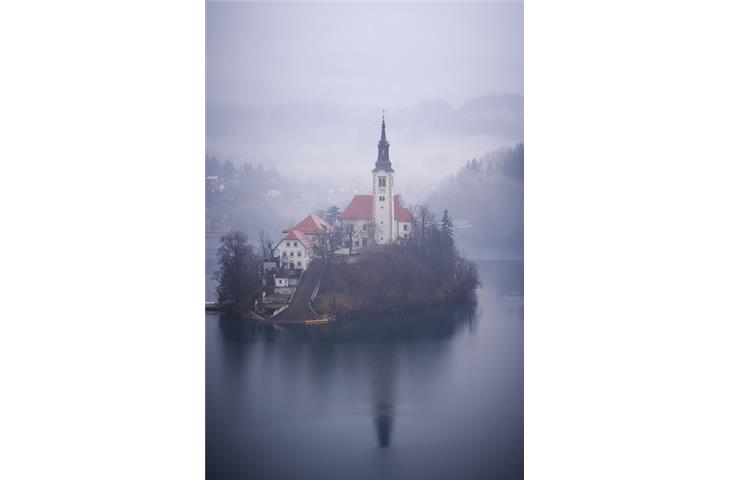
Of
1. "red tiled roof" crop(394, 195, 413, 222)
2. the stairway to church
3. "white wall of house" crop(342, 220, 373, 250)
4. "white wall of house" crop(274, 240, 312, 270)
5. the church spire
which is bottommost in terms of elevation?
the stairway to church

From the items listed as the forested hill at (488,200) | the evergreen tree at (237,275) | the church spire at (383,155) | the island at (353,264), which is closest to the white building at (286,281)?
the island at (353,264)

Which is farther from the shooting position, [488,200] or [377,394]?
[488,200]

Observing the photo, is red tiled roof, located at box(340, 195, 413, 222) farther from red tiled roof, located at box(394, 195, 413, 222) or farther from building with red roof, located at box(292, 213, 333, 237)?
building with red roof, located at box(292, 213, 333, 237)

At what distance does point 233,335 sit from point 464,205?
1.96 meters

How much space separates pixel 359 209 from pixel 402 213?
0.32m

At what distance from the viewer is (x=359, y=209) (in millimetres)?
5488

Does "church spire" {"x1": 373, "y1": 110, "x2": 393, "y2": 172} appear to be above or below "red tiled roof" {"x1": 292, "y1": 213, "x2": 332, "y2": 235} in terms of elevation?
above

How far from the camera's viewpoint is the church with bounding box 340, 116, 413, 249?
5.48 metres

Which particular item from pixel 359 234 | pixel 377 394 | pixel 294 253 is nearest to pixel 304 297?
pixel 294 253

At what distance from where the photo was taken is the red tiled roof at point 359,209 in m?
5.48

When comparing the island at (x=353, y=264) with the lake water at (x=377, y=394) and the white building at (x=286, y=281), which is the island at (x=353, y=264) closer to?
the white building at (x=286, y=281)

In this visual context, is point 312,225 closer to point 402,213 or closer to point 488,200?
point 402,213

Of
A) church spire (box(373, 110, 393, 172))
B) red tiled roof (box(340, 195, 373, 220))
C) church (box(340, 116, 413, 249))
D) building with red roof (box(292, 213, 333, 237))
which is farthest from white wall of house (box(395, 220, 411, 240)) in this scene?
building with red roof (box(292, 213, 333, 237))

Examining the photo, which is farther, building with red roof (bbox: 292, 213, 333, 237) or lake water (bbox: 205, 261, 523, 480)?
building with red roof (bbox: 292, 213, 333, 237)
